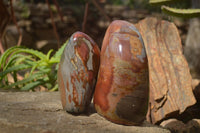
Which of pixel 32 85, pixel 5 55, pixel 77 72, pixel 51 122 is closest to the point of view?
pixel 51 122

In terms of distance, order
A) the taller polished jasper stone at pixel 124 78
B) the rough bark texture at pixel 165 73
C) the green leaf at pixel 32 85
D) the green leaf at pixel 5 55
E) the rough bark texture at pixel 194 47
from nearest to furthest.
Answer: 1. the taller polished jasper stone at pixel 124 78
2. the rough bark texture at pixel 165 73
3. the green leaf at pixel 32 85
4. the green leaf at pixel 5 55
5. the rough bark texture at pixel 194 47

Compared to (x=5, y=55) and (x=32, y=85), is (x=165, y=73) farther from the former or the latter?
(x=5, y=55)

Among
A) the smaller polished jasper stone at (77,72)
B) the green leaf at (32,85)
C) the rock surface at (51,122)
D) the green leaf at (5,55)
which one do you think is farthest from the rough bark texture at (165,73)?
the green leaf at (5,55)

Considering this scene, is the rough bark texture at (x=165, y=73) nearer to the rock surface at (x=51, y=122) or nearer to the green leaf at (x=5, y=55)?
the rock surface at (x=51, y=122)

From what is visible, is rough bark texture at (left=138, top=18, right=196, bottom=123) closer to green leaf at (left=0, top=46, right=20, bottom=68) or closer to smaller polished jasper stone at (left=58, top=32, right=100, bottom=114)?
smaller polished jasper stone at (left=58, top=32, right=100, bottom=114)

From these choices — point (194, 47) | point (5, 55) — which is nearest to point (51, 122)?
point (5, 55)
